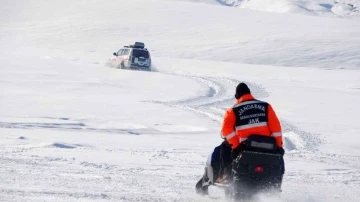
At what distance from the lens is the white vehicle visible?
1501 inches

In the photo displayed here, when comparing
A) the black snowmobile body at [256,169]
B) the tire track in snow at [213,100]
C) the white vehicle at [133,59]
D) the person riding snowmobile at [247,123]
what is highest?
the person riding snowmobile at [247,123]

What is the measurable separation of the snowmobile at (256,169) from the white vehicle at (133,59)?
99.2 feet

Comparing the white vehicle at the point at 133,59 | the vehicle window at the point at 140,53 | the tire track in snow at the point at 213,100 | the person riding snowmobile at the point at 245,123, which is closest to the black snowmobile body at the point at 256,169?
the person riding snowmobile at the point at 245,123

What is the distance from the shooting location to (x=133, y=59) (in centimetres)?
3816

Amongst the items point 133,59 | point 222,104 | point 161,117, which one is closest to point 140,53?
point 133,59

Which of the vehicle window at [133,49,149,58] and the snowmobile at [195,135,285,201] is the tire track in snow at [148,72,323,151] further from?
the vehicle window at [133,49,149,58]

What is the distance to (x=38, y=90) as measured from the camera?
943 inches

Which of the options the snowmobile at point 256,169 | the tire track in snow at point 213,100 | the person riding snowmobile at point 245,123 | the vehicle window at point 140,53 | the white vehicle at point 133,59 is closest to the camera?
the snowmobile at point 256,169

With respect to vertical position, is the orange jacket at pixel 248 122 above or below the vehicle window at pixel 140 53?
above

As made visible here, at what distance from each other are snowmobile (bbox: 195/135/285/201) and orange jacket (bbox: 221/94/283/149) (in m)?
0.14

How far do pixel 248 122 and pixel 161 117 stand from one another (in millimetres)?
9980

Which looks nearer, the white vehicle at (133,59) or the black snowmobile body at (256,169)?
the black snowmobile body at (256,169)

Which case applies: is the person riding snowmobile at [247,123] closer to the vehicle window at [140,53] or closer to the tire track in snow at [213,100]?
the tire track in snow at [213,100]

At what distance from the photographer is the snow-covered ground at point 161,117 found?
9.45 metres
